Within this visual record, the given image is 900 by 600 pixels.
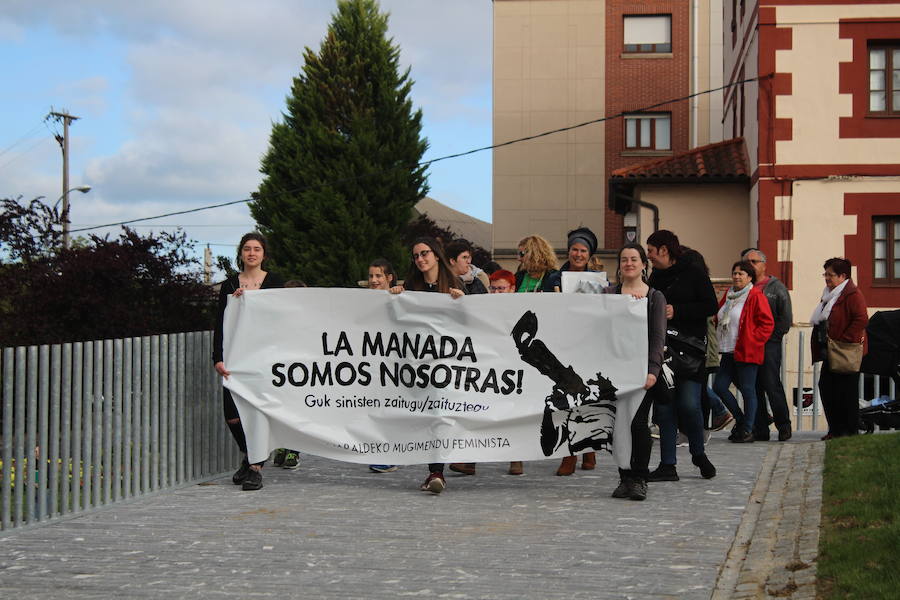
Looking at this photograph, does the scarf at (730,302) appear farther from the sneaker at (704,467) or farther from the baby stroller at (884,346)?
the sneaker at (704,467)

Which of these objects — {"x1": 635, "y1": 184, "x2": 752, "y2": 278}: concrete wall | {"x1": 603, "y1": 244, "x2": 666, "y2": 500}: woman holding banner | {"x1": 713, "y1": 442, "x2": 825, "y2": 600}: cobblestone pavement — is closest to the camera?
{"x1": 713, "y1": 442, "x2": 825, "y2": 600}: cobblestone pavement

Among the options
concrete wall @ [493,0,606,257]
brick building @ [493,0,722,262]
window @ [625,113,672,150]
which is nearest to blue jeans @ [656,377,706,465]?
brick building @ [493,0,722,262]

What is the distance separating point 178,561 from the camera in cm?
662

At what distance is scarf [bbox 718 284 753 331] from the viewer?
12.4 m

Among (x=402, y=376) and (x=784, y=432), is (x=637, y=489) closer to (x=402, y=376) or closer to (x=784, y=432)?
(x=402, y=376)

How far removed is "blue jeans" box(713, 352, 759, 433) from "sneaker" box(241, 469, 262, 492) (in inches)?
218

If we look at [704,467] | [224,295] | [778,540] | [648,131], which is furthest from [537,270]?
[648,131]

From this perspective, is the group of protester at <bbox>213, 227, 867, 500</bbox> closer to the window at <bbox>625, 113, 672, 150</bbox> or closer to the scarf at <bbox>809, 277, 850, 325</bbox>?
the scarf at <bbox>809, 277, 850, 325</bbox>

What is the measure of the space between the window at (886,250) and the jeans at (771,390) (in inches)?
468

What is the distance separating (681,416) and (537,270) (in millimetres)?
1822

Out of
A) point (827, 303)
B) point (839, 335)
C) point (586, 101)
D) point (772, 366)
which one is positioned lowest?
point (772, 366)

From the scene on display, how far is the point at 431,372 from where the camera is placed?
937 cm

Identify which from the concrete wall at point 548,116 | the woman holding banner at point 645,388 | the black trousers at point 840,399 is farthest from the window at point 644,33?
the woman holding banner at point 645,388

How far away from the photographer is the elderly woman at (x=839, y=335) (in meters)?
11.8
